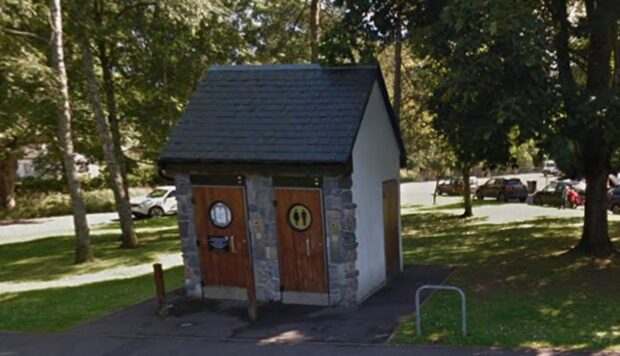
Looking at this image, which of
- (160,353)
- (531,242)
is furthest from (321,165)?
(531,242)

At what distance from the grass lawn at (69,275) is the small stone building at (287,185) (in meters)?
2.09

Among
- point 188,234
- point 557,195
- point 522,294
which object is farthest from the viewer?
point 557,195

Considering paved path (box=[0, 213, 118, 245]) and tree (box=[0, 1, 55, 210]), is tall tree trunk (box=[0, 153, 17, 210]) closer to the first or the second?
paved path (box=[0, 213, 118, 245])

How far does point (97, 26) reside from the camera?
56.1 feet

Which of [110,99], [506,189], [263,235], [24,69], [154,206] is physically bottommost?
[506,189]

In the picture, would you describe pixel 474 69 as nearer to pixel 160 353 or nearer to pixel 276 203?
pixel 276 203

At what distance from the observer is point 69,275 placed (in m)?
15.2

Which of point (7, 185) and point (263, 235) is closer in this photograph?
point (263, 235)

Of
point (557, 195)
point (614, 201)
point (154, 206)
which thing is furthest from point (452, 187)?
point (154, 206)

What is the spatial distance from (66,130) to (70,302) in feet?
19.8

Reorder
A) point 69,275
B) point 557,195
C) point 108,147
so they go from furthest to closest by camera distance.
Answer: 1. point 557,195
2. point 108,147
3. point 69,275

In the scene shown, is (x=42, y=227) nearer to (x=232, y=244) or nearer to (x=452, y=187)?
(x=232, y=244)

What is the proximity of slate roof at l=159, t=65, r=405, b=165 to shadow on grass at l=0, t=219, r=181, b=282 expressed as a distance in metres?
7.00

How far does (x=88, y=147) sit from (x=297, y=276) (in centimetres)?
1882
